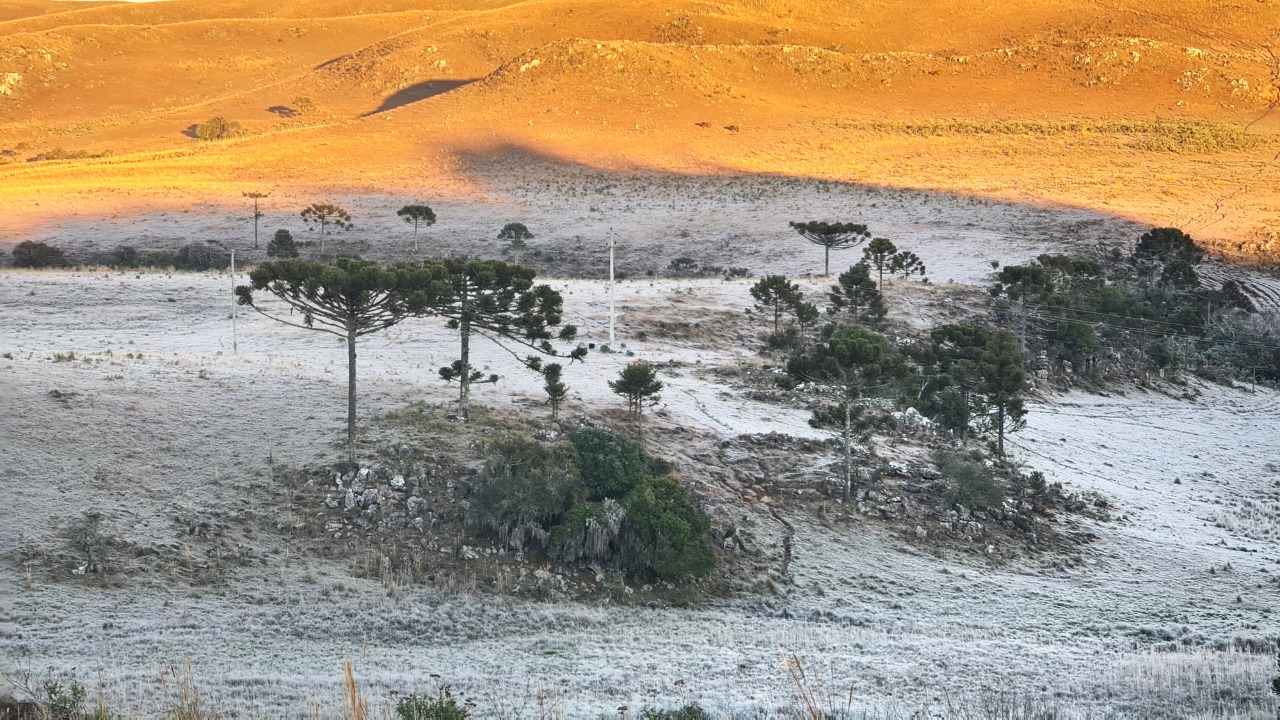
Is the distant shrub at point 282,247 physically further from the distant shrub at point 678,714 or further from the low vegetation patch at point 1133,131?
the low vegetation patch at point 1133,131

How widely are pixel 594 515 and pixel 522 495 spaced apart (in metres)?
1.58

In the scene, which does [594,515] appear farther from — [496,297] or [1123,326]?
[1123,326]

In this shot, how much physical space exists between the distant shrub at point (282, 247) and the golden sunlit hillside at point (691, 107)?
17.6 m

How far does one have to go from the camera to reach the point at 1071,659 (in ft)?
55.8

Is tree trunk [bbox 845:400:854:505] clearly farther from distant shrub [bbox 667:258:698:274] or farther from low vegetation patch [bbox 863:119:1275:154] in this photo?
low vegetation patch [bbox 863:119:1275:154]

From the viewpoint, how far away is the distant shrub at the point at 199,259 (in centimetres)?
5797

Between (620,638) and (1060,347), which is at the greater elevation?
(1060,347)

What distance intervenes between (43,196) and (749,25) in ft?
312

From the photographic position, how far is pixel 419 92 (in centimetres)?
12825

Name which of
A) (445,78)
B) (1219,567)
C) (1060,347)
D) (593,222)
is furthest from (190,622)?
(445,78)

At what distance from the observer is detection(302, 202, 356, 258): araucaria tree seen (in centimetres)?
6594

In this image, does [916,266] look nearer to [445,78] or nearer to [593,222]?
[593,222]

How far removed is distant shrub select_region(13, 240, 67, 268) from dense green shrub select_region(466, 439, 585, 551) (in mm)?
42655

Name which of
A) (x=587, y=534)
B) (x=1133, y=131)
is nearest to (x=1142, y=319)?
(x=587, y=534)
